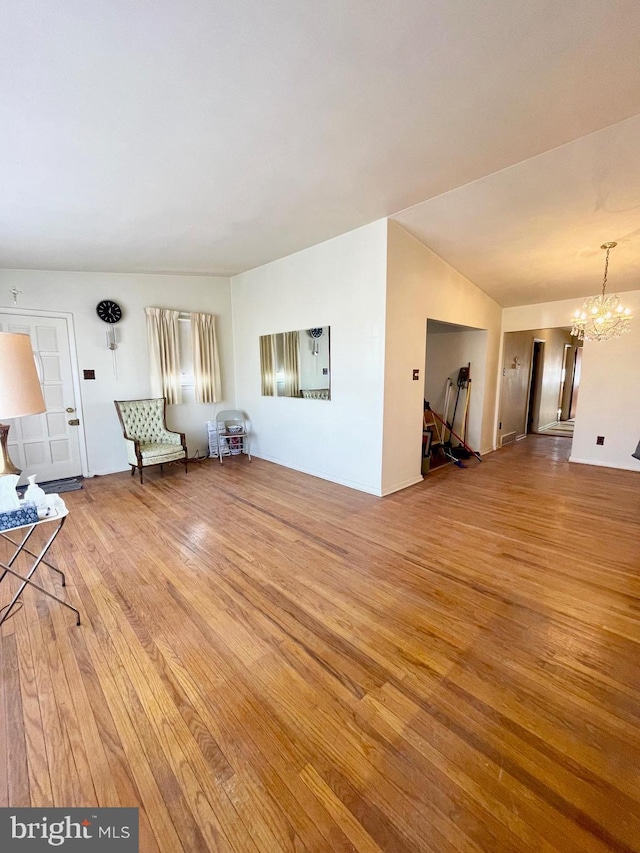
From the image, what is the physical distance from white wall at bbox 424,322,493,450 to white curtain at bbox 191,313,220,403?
3.59m

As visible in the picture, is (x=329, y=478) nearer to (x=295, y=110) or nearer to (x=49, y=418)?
(x=295, y=110)

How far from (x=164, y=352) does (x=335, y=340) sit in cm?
268

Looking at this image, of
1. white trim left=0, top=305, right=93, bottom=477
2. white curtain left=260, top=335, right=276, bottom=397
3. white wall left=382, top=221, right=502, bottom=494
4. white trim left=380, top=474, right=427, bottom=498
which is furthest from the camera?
white curtain left=260, top=335, right=276, bottom=397

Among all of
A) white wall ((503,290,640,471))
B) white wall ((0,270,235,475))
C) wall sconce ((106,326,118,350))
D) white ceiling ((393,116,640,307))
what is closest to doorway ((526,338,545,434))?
white wall ((503,290,640,471))

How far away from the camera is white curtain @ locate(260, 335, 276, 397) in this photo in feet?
17.3

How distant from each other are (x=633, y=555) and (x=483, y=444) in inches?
137

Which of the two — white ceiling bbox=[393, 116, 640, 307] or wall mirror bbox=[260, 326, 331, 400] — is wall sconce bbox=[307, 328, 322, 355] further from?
white ceiling bbox=[393, 116, 640, 307]

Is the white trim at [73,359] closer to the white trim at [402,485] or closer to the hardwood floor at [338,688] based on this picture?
the hardwood floor at [338,688]

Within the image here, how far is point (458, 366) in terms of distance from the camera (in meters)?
6.28

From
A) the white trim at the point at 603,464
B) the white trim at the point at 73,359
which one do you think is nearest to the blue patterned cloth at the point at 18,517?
the white trim at the point at 73,359

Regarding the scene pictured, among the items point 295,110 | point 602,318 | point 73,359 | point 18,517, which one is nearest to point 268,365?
point 73,359

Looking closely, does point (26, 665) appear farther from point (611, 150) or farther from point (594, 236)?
point (594, 236)

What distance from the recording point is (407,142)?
238 cm

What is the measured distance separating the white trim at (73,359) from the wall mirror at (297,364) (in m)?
2.49
